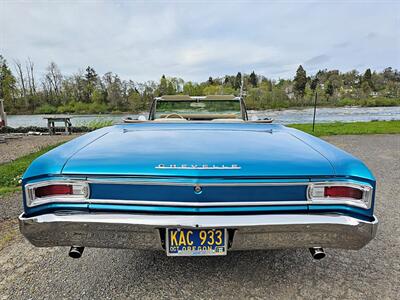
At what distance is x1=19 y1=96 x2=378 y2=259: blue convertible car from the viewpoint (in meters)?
1.62

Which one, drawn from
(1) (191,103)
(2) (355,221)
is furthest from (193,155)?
(1) (191,103)

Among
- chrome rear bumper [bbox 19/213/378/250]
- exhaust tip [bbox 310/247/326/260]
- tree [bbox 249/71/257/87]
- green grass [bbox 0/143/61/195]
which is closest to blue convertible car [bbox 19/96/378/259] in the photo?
chrome rear bumper [bbox 19/213/378/250]

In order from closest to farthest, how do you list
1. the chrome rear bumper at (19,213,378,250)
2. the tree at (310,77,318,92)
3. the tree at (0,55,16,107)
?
1. the chrome rear bumper at (19,213,378,250)
2. the tree at (0,55,16,107)
3. the tree at (310,77,318,92)

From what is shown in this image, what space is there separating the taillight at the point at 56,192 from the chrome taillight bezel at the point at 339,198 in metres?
1.36

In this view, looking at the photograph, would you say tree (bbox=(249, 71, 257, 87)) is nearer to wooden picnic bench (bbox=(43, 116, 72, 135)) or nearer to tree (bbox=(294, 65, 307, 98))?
tree (bbox=(294, 65, 307, 98))

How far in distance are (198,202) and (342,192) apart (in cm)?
88

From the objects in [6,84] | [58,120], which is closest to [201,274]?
[58,120]

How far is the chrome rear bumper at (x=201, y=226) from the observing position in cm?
161

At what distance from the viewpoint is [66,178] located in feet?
5.40

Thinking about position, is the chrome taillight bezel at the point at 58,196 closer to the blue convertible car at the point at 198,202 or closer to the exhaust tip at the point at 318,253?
the blue convertible car at the point at 198,202

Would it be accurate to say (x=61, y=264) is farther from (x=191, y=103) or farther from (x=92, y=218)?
(x=191, y=103)

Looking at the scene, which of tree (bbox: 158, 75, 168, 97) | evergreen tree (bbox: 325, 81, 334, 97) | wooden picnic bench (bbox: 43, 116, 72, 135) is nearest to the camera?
wooden picnic bench (bbox: 43, 116, 72, 135)

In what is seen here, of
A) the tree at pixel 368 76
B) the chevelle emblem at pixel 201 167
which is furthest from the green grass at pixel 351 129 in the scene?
the tree at pixel 368 76

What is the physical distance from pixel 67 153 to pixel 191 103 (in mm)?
2618
